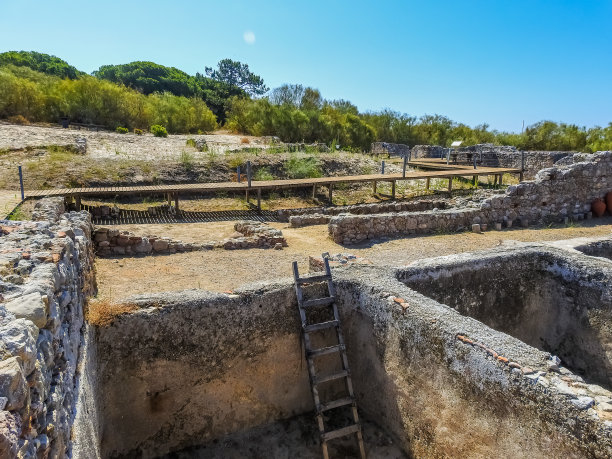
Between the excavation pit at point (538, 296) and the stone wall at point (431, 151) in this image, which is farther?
the stone wall at point (431, 151)

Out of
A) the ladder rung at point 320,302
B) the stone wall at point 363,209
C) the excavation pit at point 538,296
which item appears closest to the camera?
the ladder rung at point 320,302

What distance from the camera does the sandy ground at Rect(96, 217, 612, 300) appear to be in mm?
6816

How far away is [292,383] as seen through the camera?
16.5ft

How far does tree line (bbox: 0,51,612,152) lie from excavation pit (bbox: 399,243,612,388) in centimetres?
2295

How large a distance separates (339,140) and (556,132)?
1643 cm

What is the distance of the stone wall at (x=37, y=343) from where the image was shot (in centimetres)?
170

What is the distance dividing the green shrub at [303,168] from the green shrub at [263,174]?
34.3 inches

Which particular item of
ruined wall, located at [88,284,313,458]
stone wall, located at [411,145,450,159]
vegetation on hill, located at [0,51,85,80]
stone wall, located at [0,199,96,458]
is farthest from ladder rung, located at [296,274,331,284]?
vegetation on hill, located at [0,51,85,80]

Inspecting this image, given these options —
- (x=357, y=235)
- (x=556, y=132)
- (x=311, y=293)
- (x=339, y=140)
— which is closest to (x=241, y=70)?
(x=339, y=140)

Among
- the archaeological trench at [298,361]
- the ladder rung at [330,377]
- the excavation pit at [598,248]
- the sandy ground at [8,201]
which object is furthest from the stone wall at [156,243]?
the excavation pit at [598,248]

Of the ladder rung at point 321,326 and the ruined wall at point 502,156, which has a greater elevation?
the ruined wall at point 502,156

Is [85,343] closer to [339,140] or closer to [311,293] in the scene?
[311,293]

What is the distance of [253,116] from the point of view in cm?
3014

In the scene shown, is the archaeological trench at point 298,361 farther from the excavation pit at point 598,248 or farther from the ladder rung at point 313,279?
the ladder rung at point 313,279
